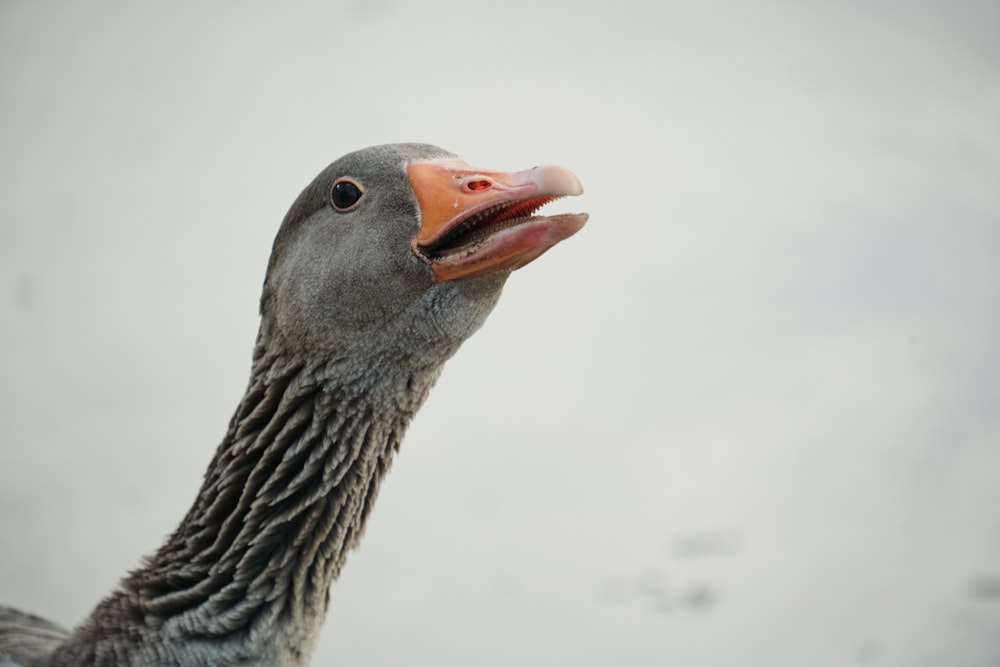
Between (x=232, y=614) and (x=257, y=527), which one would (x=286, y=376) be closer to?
(x=257, y=527)

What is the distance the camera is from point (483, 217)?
10.7 ft

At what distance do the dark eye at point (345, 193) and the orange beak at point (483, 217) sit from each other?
27cm

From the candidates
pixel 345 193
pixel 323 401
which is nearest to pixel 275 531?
pixel 323 401

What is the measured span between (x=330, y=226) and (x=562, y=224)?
3.35 ft

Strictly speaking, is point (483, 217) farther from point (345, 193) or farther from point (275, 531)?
point (275, 531)

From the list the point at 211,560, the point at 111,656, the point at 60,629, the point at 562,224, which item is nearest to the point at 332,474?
the point at 211,560

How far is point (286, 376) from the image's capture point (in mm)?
3525

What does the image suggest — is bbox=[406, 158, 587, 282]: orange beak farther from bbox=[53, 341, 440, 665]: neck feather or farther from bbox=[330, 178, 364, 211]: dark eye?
bbox=[53, 341, 440, 665]: neck feather

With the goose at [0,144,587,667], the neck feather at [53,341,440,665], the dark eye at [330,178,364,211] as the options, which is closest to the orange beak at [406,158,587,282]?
the goose at [0,144,587,667]

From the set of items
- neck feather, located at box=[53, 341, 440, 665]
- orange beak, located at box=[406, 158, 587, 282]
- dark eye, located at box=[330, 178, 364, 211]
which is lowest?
neck feather, located at box=[53, 341, 440, 665]

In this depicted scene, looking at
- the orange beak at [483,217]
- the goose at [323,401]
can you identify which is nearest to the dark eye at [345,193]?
the goose at [323,401]

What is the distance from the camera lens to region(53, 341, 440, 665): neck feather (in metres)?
3.37

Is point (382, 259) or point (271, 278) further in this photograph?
point (271, 278)

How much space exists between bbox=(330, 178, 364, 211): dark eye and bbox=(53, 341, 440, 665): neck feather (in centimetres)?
62
